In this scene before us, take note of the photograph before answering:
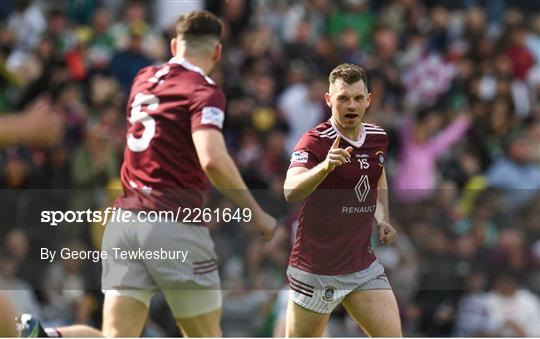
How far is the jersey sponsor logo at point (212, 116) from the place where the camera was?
726cm

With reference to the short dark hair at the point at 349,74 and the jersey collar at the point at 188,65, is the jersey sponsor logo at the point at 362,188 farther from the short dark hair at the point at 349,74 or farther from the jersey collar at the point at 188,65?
the jersey collar at the point at 188,65

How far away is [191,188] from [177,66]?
69 centimetres

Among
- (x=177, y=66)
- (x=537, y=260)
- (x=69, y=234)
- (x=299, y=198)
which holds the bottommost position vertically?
(x=537, y=260)

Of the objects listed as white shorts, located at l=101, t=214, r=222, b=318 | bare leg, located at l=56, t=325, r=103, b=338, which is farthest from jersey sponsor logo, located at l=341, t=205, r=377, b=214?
bare leg, located at l=56, t=325, r=103, b=338

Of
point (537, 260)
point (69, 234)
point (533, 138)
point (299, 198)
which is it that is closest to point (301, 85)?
→ point (533, 138)

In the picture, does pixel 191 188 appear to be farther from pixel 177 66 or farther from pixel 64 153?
pixel 64 153

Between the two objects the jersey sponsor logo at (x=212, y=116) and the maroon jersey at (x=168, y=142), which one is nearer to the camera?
the jersey sponsor logo at (x=212, y=116)

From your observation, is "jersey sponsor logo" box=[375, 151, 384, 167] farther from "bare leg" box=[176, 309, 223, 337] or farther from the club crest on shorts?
"bare leg" box=[176, 309, 223, 337]

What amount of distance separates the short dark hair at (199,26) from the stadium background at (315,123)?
1.06 meters

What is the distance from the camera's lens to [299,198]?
699 centimetres

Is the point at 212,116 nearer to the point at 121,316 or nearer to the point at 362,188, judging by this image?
the point at 362,188

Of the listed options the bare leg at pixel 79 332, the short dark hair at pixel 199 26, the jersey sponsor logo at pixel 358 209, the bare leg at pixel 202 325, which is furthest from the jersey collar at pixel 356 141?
the bare leg at pixel 79 332

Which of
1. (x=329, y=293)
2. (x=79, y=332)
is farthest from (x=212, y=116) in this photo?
(x=79, y=332)

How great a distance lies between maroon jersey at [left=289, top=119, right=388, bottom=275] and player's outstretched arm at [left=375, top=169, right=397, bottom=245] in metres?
0.03
